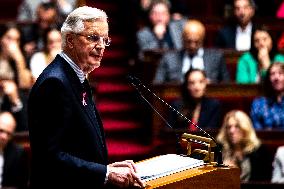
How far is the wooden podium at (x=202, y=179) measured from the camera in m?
1.27

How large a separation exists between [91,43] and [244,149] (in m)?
1.72

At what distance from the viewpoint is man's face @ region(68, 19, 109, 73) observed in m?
1.32

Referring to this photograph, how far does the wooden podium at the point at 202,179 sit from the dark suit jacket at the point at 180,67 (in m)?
2.22

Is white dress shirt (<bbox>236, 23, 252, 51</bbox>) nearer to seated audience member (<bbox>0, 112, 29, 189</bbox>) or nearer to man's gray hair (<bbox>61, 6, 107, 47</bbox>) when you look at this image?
seated audience member (<bbox>0, 112, 29, 189</bbox>)

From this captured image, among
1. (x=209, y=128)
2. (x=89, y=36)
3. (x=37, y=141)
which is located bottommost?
(x=209, y=128)

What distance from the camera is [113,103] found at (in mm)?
3920

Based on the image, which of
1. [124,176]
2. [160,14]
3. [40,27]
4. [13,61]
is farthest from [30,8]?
[124,176]

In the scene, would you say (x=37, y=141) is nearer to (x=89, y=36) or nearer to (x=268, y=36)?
(x=89, y=36)

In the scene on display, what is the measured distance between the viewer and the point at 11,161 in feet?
→ 9.91

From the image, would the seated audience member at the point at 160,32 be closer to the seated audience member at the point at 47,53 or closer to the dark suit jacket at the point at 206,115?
the seated audience member at the point at 47,53

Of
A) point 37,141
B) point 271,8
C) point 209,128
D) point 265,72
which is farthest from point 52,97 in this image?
point 271,8

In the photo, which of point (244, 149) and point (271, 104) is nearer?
point (244, 149)

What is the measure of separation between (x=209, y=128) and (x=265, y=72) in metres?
0.50

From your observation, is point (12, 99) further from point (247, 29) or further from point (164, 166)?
point (164, 166)
